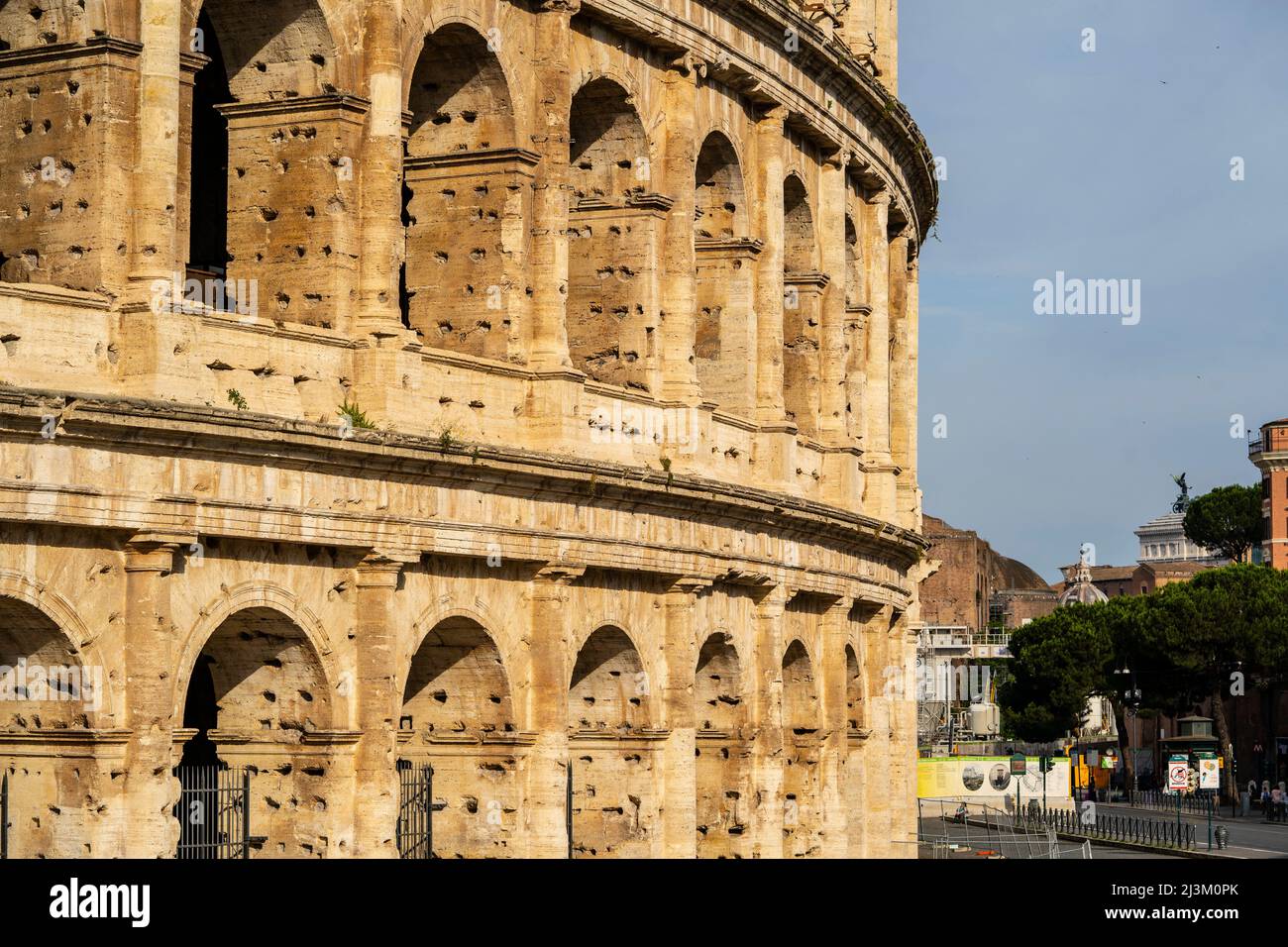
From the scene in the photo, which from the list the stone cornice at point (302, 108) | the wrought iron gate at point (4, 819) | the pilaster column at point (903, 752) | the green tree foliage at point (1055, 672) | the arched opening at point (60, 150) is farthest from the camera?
the green tree foliage at point (1055, 672)

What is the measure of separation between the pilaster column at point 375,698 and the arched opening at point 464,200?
3.36 meters

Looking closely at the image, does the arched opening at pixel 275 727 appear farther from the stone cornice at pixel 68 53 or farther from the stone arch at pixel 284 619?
the stone cornice at pixel 68 53

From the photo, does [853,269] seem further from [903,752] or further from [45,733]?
[45,733]

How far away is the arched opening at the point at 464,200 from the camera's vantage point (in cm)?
2392

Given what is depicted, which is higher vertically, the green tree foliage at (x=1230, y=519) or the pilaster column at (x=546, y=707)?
the green tree foliage at (x=1230, y=519)

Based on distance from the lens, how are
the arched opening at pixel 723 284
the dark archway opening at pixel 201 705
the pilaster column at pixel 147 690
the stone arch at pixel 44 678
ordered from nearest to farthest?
the stone arch at pixel 44 678 < the pilaster column at pixel 147 690 < the dark archway opening at pixel 201 705 < the arched opening at pixel 723 284

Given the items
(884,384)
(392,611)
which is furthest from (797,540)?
(392,611)

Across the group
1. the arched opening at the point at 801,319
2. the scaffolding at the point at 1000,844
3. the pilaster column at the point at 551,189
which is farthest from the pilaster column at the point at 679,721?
the scaffolding at the point at 1000,844

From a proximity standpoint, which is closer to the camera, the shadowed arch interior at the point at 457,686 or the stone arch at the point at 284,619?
the stone arch at the point at 284,619

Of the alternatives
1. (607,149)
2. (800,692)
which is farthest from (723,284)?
(800,692)

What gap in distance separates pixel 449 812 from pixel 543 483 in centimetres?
339

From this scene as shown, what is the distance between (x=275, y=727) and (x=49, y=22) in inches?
248

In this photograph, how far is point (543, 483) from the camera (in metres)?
23.4

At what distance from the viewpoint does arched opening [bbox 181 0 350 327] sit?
21.6 meters
